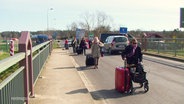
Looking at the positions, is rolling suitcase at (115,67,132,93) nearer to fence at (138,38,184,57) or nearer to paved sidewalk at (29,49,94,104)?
paved sidewalk at (29,49,94,104)

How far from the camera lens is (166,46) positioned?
30.1 m

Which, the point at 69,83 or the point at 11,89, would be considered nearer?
the point at 11,89

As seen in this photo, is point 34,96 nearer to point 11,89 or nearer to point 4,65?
point 11,89

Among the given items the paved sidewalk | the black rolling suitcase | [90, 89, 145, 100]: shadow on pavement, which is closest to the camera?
the paved sidewalk

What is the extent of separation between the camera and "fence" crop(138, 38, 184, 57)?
27.4 m

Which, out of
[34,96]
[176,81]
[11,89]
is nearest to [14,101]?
[11,89]

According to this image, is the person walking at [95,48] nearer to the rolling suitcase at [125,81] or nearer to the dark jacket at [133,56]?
the dark jacket at [133,56]

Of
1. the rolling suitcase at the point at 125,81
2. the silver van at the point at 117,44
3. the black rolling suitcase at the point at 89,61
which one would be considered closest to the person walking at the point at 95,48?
the black rolling suitcase at the point at 89,61

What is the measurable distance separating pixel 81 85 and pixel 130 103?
9.83 ft

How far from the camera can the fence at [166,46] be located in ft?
89.8

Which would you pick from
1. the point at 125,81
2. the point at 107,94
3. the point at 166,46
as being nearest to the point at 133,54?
the point at 125,81

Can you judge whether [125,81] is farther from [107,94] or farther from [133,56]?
[133,56]

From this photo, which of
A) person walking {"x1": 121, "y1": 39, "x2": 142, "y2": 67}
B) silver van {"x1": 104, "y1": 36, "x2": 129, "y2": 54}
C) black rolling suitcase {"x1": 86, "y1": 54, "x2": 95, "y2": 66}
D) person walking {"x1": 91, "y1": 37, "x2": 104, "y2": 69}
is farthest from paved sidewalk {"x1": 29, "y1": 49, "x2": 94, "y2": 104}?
silver van {"x1": 104, "y1": 36, "x2": 129, "y2": 54}

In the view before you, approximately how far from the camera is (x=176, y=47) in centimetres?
2767
